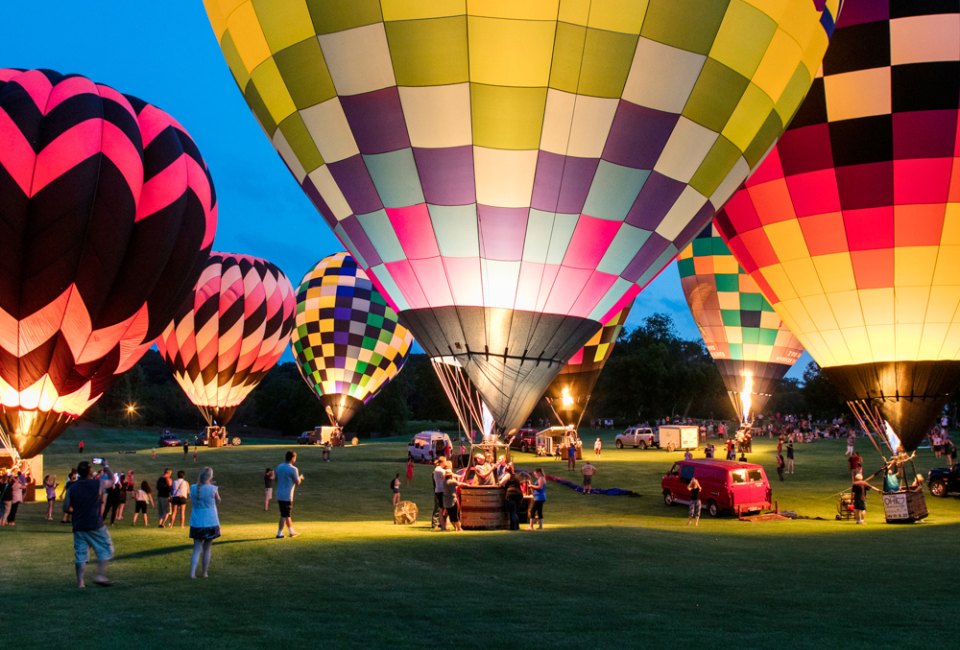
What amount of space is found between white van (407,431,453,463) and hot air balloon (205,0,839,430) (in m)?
17.1

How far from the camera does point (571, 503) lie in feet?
62.0

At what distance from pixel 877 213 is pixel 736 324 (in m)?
14.0

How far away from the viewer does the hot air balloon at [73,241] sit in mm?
17047

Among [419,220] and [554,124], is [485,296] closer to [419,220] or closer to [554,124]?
[419,220]

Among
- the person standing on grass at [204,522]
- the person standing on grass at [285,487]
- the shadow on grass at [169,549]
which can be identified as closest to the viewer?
the person standing on grass at [204,522]

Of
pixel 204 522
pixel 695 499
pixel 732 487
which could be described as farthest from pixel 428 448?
pixel 204 522

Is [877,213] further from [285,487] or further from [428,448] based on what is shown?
[428,448]

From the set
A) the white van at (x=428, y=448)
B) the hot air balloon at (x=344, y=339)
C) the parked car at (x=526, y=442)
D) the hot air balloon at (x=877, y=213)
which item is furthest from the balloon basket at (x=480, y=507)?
the hot air balloon at (x=344, y=339)

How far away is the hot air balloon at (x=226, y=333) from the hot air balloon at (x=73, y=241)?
468 inches

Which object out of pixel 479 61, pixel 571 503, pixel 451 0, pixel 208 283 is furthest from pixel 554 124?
pixel 208 283

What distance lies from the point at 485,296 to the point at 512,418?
1.75 meters

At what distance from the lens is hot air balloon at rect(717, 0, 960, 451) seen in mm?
14148

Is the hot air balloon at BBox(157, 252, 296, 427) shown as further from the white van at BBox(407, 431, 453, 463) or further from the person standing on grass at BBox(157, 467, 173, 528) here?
the person standing on grass at BBox(157, 467, 173, 528)

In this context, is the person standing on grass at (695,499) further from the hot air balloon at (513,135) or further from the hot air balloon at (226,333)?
the hot air balloon at (226,333)
